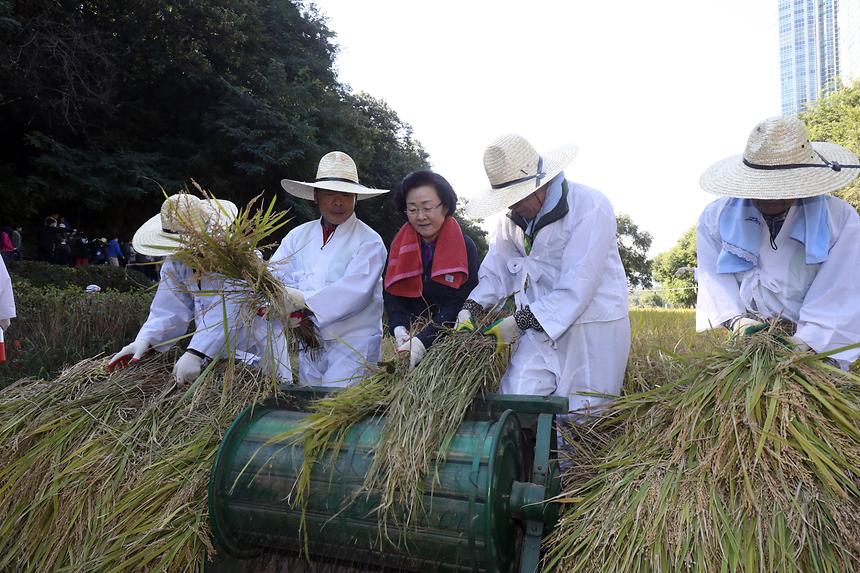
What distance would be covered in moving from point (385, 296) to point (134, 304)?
453 centimetres

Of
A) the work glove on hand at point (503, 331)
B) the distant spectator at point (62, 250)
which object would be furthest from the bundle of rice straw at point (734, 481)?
the distant spectator at point (62, 250)

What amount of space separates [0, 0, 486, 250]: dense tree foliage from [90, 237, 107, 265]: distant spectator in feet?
3.51

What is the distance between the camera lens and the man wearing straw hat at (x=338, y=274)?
3.48 meters

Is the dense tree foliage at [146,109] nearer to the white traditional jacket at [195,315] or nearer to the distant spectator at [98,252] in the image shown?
the distant spectator at [98,252]

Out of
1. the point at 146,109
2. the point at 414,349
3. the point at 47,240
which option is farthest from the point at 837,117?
the point at 414,349

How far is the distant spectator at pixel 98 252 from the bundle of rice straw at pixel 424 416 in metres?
15.5

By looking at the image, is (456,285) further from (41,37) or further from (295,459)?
(41,37)

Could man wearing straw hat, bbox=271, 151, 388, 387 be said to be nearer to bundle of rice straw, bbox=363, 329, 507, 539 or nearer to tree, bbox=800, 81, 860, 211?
bundle of rice straw, bbox=363, 329, 507, 539

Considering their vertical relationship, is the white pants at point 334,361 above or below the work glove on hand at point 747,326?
below

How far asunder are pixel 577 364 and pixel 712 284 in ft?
2.17

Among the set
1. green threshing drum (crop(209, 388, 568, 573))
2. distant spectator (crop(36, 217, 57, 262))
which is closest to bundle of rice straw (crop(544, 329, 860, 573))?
green threshing drum (crop(209, 388, 568, 573))

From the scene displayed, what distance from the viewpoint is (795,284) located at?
2.67 m

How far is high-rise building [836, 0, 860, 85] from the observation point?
152 ft

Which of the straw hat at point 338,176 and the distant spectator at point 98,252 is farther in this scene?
the distant spectator at point 98,252
